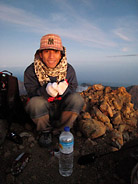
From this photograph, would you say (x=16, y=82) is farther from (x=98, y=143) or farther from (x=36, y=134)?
(x=98, y=143)

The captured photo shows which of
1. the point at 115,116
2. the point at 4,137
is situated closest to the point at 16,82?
the point at 4,137

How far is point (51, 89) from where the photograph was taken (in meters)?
3.18

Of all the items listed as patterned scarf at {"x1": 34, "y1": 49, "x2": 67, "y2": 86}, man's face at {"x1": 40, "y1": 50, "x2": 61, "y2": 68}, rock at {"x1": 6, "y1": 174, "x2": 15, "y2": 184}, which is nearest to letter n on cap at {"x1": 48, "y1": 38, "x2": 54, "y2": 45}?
man's face at {"x1": 40, "y1": 50, "x2": 61, "y2": 68}

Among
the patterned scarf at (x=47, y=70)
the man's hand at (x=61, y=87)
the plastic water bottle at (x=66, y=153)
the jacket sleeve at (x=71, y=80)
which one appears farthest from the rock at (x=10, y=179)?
the jacket sleeve at (x=71, y=80)

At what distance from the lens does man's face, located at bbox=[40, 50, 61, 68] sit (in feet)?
11.2

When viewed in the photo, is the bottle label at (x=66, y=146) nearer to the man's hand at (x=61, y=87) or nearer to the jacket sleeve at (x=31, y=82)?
the man's hand at (x=61, y=87)

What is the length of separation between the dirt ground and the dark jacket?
3.99 feet

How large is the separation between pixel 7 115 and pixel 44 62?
1.75m

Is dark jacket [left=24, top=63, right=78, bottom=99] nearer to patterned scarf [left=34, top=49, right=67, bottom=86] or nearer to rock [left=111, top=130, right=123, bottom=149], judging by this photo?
patterned scarf [left=34, top=49, right=67, bottom=86]

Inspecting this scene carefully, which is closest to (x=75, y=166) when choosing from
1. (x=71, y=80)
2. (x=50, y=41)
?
(x=71, y=80)

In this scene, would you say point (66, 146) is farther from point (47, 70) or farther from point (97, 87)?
point (97, 87)

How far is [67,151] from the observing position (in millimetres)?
2344

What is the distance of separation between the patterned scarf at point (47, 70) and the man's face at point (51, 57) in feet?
0.31

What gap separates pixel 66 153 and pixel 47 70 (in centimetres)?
212
